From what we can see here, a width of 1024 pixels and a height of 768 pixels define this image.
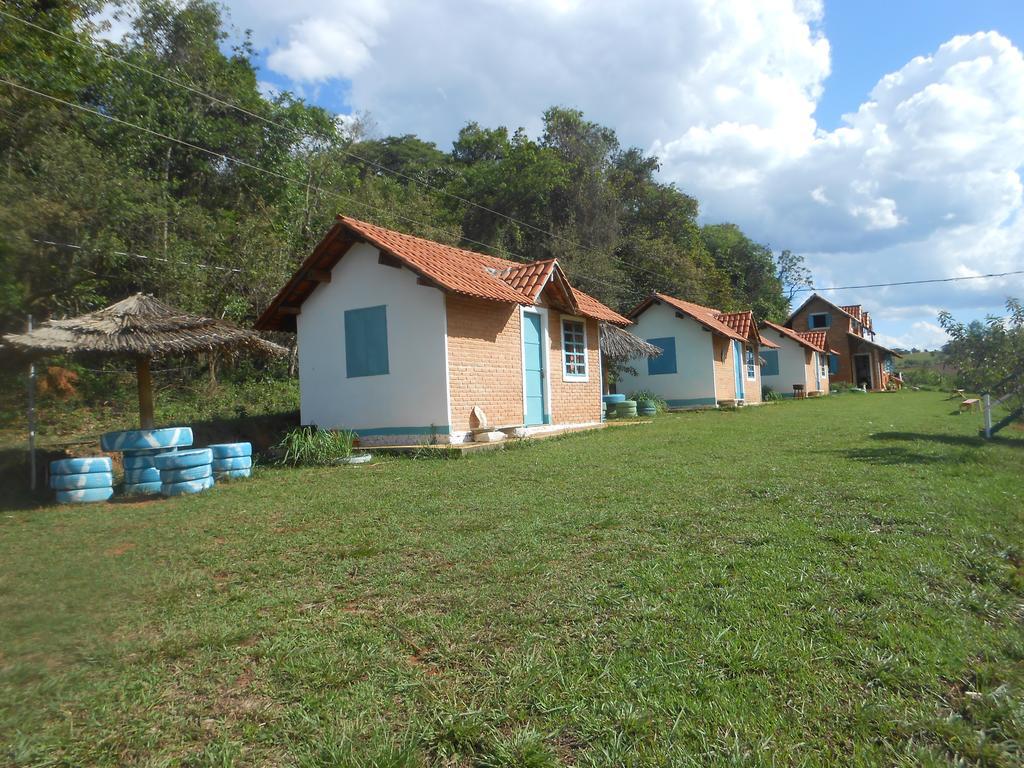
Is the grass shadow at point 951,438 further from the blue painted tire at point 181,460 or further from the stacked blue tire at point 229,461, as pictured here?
the blue painted tire at point 181,460

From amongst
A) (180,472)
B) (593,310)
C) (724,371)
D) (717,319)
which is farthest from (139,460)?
(717,319)

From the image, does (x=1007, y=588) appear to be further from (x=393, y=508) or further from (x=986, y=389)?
(x=986, y=389)

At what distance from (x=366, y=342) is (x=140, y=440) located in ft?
15.7

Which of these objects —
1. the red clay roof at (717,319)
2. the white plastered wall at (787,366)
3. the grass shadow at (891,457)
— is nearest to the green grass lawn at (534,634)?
the grass shadow at (891,457)

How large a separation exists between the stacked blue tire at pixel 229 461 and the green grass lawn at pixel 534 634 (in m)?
3.32

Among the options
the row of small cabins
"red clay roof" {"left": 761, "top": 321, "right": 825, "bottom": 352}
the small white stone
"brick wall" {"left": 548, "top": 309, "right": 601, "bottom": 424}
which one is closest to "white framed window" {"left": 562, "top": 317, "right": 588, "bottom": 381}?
the row of small cabins

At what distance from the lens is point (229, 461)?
1004 centimetres

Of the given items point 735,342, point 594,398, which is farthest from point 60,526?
point 735,342

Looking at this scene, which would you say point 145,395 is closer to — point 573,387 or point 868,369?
point 573,387

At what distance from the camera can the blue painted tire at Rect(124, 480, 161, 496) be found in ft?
29.5

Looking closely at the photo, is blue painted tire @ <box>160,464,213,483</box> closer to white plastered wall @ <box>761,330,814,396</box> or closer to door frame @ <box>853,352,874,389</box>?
white plastered wall @ <box>761,330,814,396</box>

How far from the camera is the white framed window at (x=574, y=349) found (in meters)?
16.1

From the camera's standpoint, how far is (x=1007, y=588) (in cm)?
396

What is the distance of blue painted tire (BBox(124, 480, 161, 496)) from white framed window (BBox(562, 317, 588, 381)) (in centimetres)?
921
